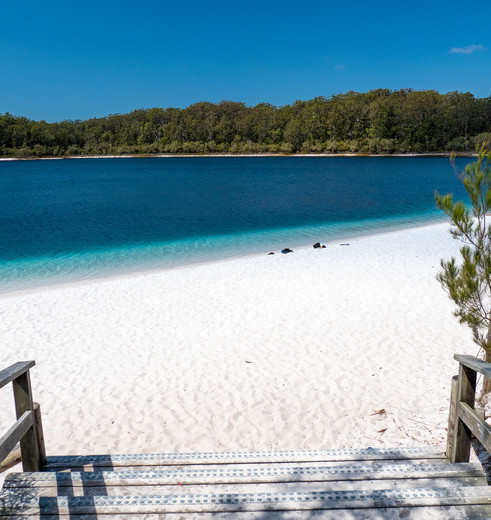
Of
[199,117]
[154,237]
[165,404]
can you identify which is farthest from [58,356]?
[199,117]

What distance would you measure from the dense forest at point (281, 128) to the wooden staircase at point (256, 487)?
10450 centimetres

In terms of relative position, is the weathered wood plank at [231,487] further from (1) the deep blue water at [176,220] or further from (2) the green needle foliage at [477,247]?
(1) the deep blue water at [176,220]

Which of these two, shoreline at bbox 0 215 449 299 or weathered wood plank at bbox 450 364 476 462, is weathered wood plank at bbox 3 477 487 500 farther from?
shoreline at bbox 0 215 449 299

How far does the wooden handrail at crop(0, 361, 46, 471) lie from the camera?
2662 mm

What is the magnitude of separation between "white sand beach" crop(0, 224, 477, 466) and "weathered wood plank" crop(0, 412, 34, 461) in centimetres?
182

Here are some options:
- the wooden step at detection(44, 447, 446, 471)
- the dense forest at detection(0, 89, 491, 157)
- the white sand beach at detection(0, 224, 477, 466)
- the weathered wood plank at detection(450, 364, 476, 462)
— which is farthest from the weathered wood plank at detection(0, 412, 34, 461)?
the dense forest at detection(0, 89, 491, 157)

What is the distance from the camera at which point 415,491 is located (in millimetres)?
2578

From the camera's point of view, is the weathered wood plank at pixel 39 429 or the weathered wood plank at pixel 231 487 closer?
the weathered wood plank at pixel 231 487

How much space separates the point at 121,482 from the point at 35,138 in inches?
5780

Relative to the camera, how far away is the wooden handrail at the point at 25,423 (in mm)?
2662

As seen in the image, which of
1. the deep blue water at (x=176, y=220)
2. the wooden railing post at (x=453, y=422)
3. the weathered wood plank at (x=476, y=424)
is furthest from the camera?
the deep blue water at (x=176, y=220)

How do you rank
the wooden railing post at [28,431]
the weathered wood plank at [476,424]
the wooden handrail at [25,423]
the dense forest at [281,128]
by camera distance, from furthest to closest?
the dense forest at [281,128], the wooden railing post at [28,431], the wooden handrail at [25,423], the weathered wood plank at [476,424]

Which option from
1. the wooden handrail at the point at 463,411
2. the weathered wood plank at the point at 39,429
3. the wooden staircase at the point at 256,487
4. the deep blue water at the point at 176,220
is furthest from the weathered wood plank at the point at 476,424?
the deep blue water at the point at 176,220

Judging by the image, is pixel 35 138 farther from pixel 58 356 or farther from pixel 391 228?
pixel 58 356
